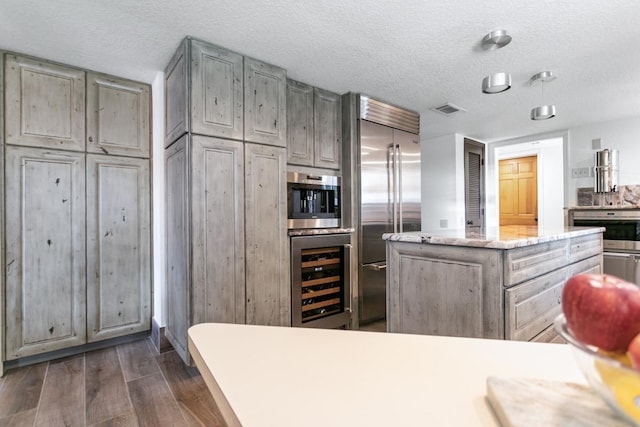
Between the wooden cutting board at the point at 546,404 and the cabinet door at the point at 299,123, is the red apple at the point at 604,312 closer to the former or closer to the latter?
the wooden cutting board at the point at 546,404

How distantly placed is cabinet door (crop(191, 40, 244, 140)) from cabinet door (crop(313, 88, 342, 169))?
892mm

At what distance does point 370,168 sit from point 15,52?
295 centimetres

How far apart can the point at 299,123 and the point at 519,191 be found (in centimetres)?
517

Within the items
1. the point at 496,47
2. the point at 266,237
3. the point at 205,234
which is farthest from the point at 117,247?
the point at 496,47

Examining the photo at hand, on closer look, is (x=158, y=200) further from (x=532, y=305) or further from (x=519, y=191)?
(x=519, y=191)

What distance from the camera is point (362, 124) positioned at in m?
3.23

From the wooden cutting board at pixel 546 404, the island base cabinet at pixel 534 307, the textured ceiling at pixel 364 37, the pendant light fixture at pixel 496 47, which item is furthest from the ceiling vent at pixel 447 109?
the wooden cutting board at pixel 546 404

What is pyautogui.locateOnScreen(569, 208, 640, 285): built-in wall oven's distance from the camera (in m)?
3.62

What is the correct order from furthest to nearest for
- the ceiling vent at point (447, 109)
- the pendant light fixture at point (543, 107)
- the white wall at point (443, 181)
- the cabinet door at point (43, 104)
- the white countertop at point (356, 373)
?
the white wall at point (443, 181)
the ceiling vent at point (447, 109)
the pendant light fixture at point (543, 107)
the cabinet door at point (43, 104)
the white countertop at point (356, 373)

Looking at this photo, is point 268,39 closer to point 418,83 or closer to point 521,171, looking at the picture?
point 418,83

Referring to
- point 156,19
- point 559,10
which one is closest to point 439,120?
point 559,10

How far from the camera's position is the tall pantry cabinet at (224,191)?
2.18 meters

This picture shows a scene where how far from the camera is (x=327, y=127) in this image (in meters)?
3.18

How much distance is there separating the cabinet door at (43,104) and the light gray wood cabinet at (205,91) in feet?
2.46
